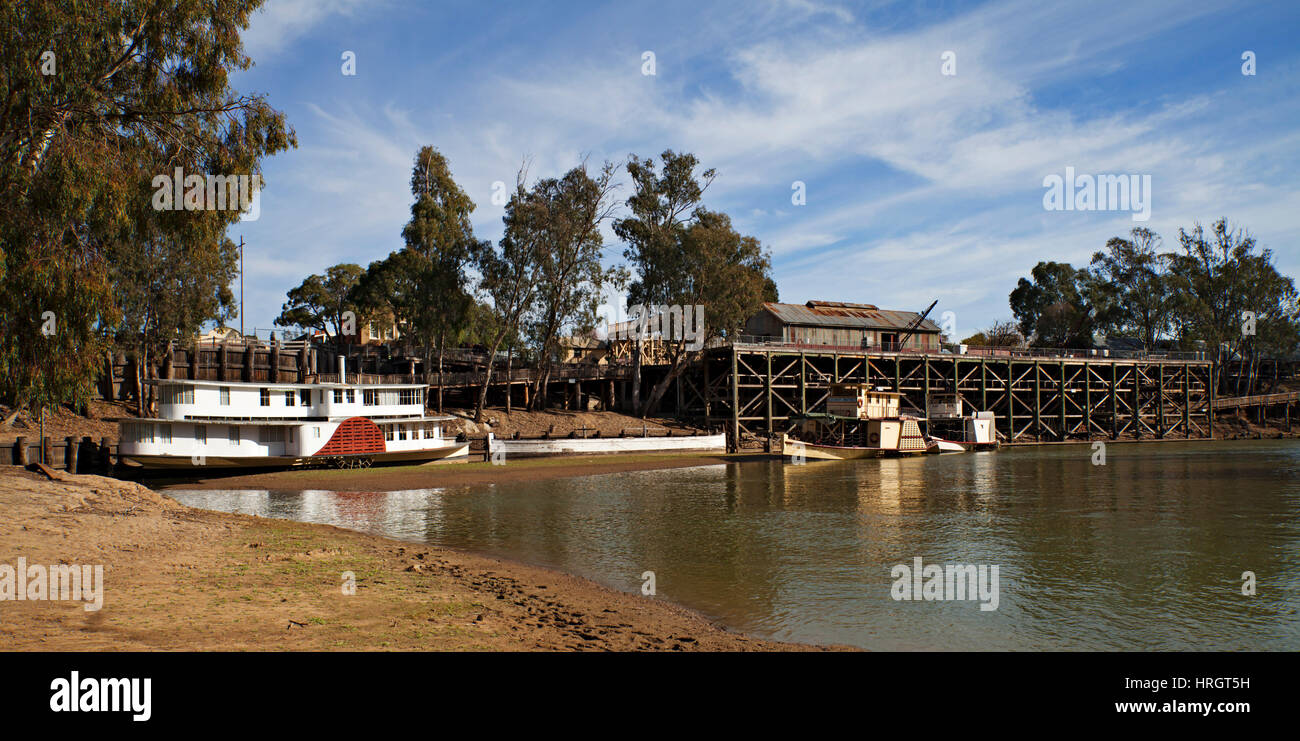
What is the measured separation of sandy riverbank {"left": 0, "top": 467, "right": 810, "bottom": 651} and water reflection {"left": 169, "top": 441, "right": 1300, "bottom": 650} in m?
1.93

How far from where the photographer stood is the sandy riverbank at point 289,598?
855 centimetres

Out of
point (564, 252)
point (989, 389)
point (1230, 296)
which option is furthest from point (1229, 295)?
point (564, 252)

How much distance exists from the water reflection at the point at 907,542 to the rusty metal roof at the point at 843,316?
37291 millimetres

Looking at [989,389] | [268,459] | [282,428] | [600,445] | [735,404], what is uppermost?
[989,389]

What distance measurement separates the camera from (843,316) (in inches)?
3147

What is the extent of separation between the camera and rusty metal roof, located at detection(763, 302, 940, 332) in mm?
76062

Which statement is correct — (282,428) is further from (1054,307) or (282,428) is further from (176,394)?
(1054,307)

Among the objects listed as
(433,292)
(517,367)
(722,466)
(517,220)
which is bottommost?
(722,466)

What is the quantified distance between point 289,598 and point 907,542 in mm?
15310

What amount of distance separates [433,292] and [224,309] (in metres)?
15.4

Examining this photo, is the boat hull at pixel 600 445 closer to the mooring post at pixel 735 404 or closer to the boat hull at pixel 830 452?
the mooring post at pixel 735 404

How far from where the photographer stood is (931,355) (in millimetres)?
71125
